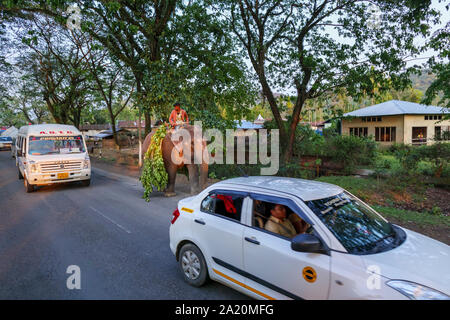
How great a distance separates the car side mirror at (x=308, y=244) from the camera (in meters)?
2.81

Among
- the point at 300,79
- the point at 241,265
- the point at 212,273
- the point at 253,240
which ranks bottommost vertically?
the point at 212,273

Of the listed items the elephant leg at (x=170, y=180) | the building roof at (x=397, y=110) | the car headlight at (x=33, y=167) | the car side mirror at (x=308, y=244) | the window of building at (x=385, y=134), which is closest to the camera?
the car side mirror at (x=308, y=244)

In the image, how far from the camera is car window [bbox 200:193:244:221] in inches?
147

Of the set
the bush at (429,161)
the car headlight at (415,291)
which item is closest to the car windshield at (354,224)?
the car headlight at (415,291)

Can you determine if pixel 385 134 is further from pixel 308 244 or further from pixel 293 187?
pixel 308 244

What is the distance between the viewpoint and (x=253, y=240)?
338 centimetres

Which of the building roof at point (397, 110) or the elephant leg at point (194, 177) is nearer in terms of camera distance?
the elephant leg at point (194, 177)

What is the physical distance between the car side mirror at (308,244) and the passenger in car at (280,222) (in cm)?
47

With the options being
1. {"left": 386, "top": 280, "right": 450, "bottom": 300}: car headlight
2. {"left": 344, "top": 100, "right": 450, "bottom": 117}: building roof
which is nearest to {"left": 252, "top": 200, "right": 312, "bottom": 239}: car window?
{"left": 386, "top": 280, "right": 450, "bottom": 300}: car headlight

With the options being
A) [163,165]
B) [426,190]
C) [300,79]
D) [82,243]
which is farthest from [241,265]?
[300,79]

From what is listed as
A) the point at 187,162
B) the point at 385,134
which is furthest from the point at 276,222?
the point at 385,134

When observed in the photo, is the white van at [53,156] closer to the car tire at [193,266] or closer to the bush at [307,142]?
the car tire at [193,266]
